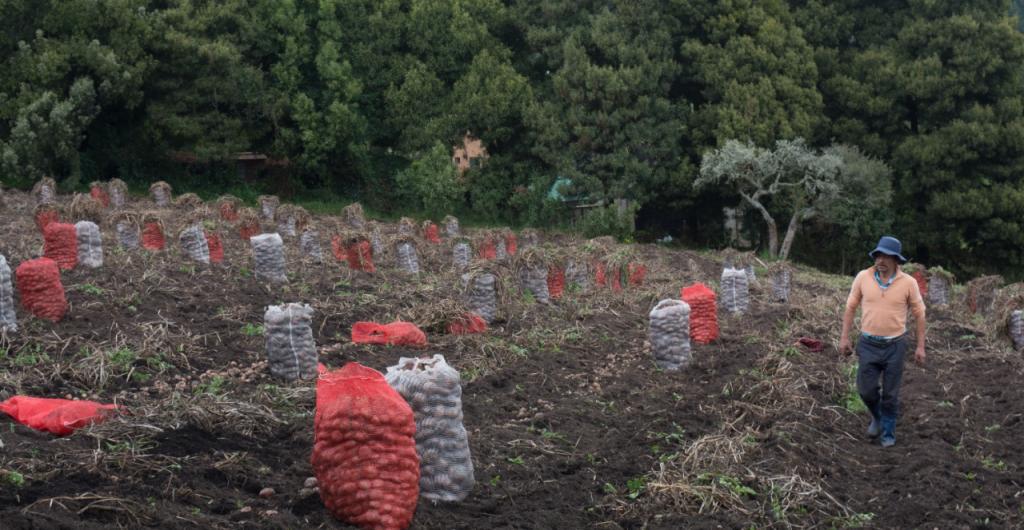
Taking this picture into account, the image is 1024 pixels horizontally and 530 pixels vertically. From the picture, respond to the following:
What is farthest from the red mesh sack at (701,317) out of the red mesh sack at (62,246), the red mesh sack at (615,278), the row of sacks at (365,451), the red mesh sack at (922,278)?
the red mesh sack at (922,278)

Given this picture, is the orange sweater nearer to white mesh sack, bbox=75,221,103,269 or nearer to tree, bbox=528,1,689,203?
white mesh sack, bbox=75,221,103,269

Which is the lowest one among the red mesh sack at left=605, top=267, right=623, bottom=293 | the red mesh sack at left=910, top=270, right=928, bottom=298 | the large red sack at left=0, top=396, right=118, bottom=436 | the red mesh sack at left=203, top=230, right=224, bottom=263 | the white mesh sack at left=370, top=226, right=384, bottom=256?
the red mesh sack at left=910, top=270, right=928, bottom=298

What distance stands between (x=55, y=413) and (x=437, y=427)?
210cm

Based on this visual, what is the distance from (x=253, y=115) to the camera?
24.4 metres

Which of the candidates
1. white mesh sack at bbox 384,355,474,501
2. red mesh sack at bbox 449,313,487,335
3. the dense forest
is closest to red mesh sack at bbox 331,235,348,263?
red mesh sack at bbox 449,313,487,335

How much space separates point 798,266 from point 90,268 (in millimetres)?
15328

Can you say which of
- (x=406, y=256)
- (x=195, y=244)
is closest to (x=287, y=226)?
(x=406, y=256)

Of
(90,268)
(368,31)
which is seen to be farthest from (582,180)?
(90,268)

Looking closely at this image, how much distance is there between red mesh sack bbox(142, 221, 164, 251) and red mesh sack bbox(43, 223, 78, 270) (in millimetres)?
1832

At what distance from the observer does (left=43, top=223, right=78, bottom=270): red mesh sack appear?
9922 millimetres

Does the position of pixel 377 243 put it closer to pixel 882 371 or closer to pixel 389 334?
pixel 389 334

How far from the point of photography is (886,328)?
21.6 feet

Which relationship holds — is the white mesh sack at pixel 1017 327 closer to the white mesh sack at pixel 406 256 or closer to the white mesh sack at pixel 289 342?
the white mesh sack at pixel 406 256

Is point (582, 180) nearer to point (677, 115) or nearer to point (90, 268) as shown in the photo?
point (677, 115)
